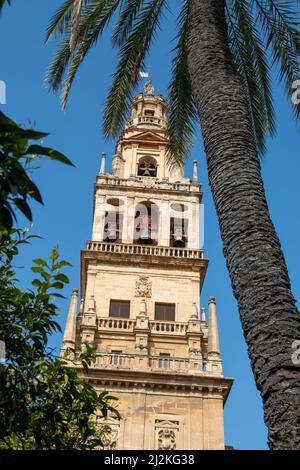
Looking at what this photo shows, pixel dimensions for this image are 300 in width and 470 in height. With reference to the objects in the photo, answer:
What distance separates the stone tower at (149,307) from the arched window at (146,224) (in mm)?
68

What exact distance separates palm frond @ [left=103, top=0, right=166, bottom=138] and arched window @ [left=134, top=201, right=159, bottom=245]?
76.9 feet

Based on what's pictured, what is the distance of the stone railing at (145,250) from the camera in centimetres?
3578

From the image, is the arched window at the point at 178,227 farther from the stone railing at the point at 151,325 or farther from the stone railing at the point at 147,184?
the stone railing at the point at 151,325

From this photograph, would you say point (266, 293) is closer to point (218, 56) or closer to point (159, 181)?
point (218, 56)

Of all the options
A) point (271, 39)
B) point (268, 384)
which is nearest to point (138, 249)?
point (271, 39)

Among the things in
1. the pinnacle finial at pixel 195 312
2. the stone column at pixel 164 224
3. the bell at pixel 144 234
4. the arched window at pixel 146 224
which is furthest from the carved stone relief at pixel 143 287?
the arched window at pixel 146 224

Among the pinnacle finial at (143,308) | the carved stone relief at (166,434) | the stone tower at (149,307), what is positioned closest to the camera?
the carved stone relief at (166,434)

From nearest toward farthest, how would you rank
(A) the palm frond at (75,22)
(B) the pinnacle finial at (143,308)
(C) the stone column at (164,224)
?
(A) the palm frond at (75,22) → (B) the pinnacle finial at (143,308) → (C) the stone column at (164,224)

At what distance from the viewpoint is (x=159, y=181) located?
4025 centimetres

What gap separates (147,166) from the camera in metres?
43.0

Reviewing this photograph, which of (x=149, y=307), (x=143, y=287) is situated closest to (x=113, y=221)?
(x=143, y=287)

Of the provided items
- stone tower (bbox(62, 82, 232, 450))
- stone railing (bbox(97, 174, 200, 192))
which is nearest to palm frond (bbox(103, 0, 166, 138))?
stone tower (bbox(62, 82, 232, 450))
